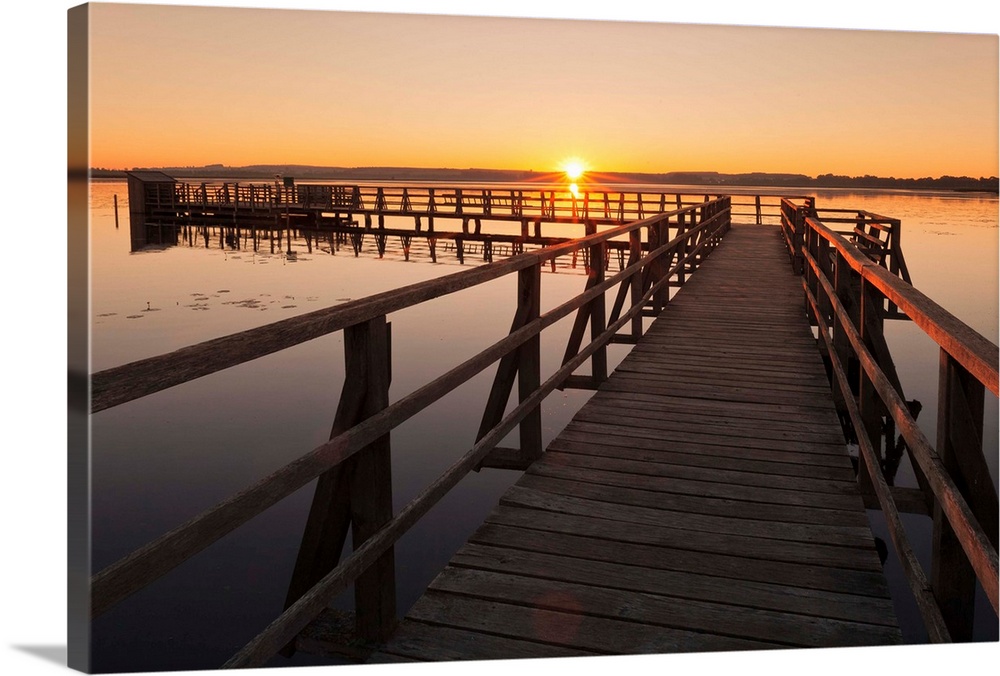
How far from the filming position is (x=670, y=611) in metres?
2.37

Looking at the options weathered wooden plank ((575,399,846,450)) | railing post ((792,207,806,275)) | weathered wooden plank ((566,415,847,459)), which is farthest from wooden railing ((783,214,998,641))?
railing post ((792,207,806,275))

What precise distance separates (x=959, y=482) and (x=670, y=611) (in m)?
0.79

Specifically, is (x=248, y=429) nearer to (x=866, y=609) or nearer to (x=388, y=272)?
(x=866, y=609)

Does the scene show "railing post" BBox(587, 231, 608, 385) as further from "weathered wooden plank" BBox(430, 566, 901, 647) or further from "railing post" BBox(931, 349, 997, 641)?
"railing post" BBox(931, 349, 997, 641)

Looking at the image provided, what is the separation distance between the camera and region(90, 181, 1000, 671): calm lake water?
4.64m

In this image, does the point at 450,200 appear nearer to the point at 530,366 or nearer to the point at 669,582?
the point at 530,366

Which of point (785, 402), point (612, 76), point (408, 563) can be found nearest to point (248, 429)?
point (408, 563)

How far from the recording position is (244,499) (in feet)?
5.53

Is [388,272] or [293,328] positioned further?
[388,272]

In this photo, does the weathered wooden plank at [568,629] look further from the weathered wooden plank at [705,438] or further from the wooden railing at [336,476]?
the weathered wooden plank at [705,438]

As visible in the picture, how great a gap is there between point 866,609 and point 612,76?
8674mm

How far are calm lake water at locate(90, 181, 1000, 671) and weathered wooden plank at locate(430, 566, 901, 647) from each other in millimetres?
589

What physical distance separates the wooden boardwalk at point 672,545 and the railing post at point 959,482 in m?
0.23

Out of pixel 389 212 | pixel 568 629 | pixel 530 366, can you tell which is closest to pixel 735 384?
pixel 530 366
